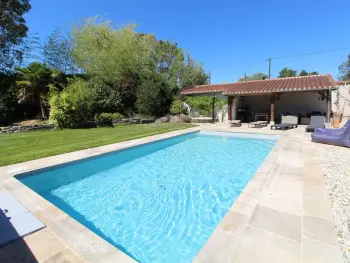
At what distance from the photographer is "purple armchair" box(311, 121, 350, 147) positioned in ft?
23.0

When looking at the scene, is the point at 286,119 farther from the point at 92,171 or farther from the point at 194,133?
the point at 92,171

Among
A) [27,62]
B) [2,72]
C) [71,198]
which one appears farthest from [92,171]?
[27,62]

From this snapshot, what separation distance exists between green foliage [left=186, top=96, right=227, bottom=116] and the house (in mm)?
447

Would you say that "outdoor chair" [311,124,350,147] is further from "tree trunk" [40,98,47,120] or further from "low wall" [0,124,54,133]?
"tree trunk" [40,98,47,120]

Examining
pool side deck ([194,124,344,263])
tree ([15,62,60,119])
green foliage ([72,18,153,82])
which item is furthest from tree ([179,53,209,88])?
pool side deck ([194,124,344,263])

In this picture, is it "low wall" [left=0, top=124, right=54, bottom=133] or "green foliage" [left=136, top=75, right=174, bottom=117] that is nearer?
"low wall" [left=0, top=124, right=54, bottom=133]

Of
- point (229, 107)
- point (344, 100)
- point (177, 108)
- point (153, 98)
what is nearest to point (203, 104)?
point (177, 108)

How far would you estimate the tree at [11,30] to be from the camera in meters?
12.5

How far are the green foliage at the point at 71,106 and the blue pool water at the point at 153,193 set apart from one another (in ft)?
21.1

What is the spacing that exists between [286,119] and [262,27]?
33.5 feet

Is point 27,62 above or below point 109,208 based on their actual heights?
above

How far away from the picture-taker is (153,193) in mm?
4688

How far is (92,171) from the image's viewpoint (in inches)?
238

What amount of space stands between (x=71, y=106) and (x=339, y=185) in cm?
1250
